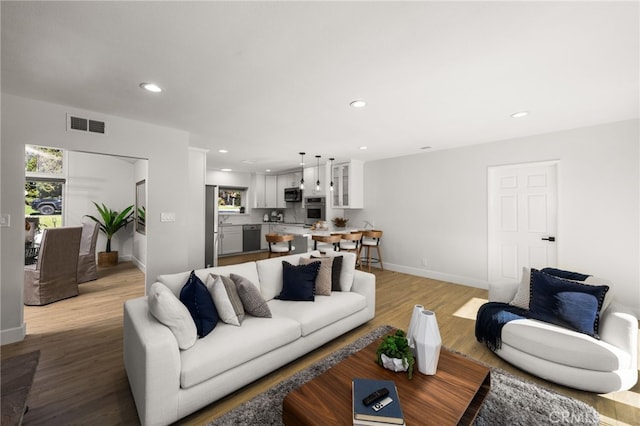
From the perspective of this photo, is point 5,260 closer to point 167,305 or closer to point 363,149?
point 167,305

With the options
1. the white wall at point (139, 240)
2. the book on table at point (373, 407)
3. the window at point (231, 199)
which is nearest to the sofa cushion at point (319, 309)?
the book on table at point (373, 407)

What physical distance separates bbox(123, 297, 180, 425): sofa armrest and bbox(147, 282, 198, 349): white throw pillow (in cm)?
5

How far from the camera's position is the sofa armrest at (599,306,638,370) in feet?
6.42

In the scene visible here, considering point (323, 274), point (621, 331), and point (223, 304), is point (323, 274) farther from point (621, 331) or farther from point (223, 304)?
point (621, 331)

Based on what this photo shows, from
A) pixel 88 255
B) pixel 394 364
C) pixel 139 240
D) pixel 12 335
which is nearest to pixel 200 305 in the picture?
pixel 394 364

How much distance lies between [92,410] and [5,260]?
2.08 metres

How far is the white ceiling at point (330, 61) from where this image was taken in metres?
1.55

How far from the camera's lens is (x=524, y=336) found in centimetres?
223

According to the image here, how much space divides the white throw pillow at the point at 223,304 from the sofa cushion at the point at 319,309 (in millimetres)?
379

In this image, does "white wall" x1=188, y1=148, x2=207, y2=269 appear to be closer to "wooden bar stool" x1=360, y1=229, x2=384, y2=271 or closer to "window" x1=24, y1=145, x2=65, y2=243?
"window" x1=24, y1=145, x2=65, y2=243

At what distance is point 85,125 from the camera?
3.07 meters

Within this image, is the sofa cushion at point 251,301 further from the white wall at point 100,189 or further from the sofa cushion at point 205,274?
the white wall at point 100,189

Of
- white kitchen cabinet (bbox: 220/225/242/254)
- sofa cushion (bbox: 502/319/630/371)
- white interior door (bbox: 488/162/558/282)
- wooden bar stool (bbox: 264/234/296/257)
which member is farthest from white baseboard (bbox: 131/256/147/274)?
white interior door (bbox: 488/162/558/282)

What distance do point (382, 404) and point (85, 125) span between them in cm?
400
